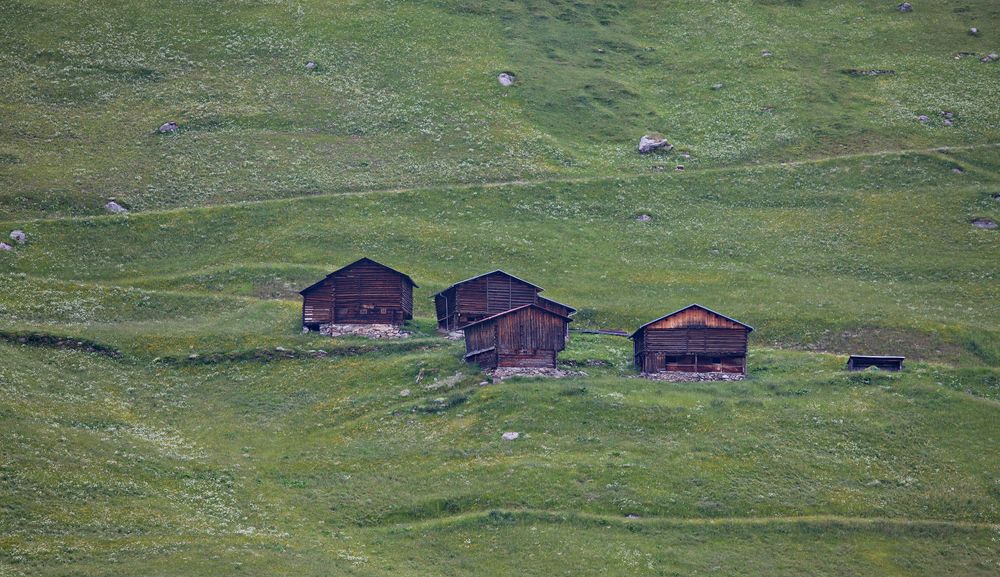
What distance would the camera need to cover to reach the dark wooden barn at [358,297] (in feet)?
245

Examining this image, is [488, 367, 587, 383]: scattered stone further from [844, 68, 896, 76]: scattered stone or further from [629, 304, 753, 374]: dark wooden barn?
[844, 68, 896, 76]: scattered stone

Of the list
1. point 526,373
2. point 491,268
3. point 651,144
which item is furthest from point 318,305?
point 651,144

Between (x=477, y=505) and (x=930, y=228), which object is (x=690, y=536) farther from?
(x=930, y=228)

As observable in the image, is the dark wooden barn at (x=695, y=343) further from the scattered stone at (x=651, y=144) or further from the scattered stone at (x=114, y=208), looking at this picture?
the scattered stone at (x=114, y=208)

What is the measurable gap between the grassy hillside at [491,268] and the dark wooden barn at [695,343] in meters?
2.36

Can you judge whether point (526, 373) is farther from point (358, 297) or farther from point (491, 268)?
point (491, 268)

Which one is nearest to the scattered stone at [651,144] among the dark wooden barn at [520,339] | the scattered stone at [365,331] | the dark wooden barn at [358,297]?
the dark wooden barn at [358,297]

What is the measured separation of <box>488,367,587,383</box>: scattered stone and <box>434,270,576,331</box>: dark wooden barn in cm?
1035

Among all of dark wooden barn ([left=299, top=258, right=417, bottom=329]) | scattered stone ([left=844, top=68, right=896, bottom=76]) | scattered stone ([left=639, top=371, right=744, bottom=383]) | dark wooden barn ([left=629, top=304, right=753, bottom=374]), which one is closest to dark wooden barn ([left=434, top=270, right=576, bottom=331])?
dark wooden barn ([left=299, top=258, right=417, bottom=329])

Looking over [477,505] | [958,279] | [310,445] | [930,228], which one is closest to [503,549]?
[477,505]

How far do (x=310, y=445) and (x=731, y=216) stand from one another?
169ft

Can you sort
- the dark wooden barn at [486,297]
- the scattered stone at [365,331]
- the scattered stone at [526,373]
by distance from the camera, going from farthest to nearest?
the dark wooden barn at [486,297] < the scattered stone at [365,331] < the scattered stone at [526,373]

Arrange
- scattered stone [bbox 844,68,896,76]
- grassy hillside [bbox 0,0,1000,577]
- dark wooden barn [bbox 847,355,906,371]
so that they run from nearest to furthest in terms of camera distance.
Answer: grassy hillside [bbox 0,0,1000,577]
dark wooden barn [bbox 847,355,906,371]
scattered stone [bbox 844,68,896,76]

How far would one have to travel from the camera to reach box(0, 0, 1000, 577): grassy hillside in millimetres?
49562
